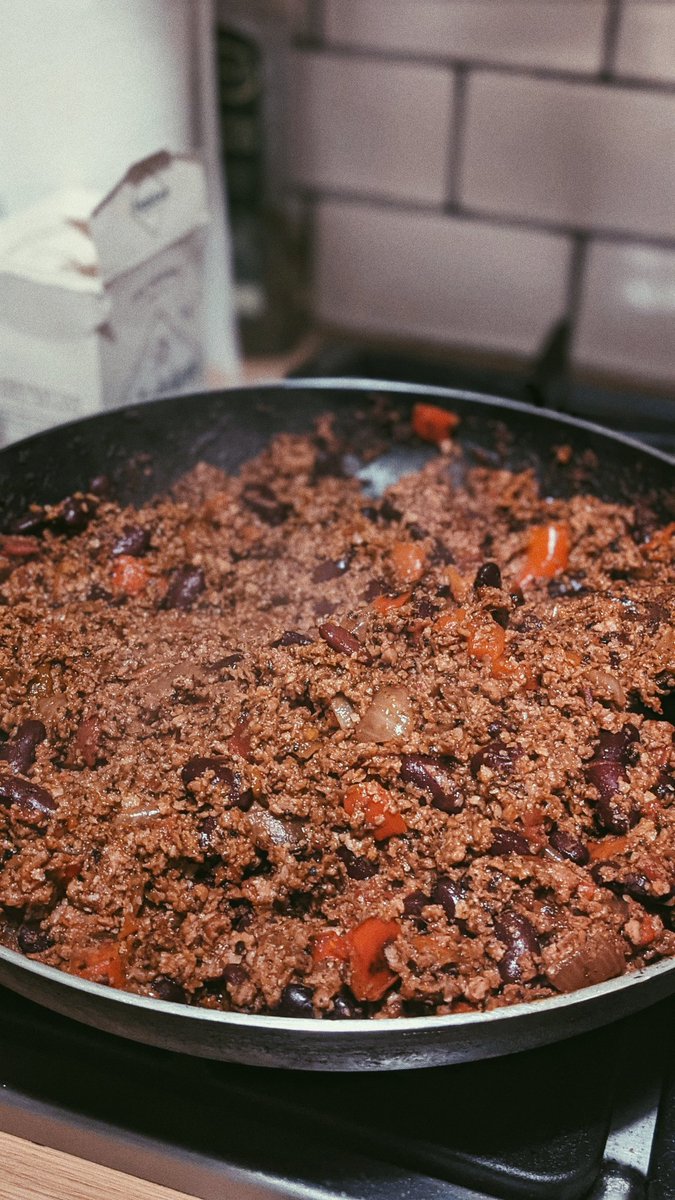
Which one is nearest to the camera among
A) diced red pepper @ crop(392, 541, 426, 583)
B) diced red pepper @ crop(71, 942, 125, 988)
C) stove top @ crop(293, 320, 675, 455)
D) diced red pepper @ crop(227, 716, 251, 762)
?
diced red pepper @ crop(71, 942, 125, 988)

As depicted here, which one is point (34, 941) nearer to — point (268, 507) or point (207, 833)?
point (207, 833)

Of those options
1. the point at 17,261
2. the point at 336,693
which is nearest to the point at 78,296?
Result: the point at 17,261

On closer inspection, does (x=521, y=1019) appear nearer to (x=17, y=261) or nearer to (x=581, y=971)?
(x=581, y=971)

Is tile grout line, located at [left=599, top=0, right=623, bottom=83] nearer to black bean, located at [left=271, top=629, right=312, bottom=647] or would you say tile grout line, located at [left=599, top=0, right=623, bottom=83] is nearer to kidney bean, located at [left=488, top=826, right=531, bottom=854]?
black bean, located at [left=271, top=629, right=312, bottom=647]

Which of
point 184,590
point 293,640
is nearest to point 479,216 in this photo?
point 184,590

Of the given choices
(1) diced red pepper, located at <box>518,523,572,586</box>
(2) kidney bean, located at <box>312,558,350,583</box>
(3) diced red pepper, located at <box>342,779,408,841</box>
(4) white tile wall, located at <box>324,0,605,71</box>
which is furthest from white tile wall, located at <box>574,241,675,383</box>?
(3) diced red pepper, located at <box>342,779,408,841</box>

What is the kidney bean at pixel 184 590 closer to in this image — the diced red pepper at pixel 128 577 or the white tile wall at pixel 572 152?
the diced red pepper at pixel 128 577
